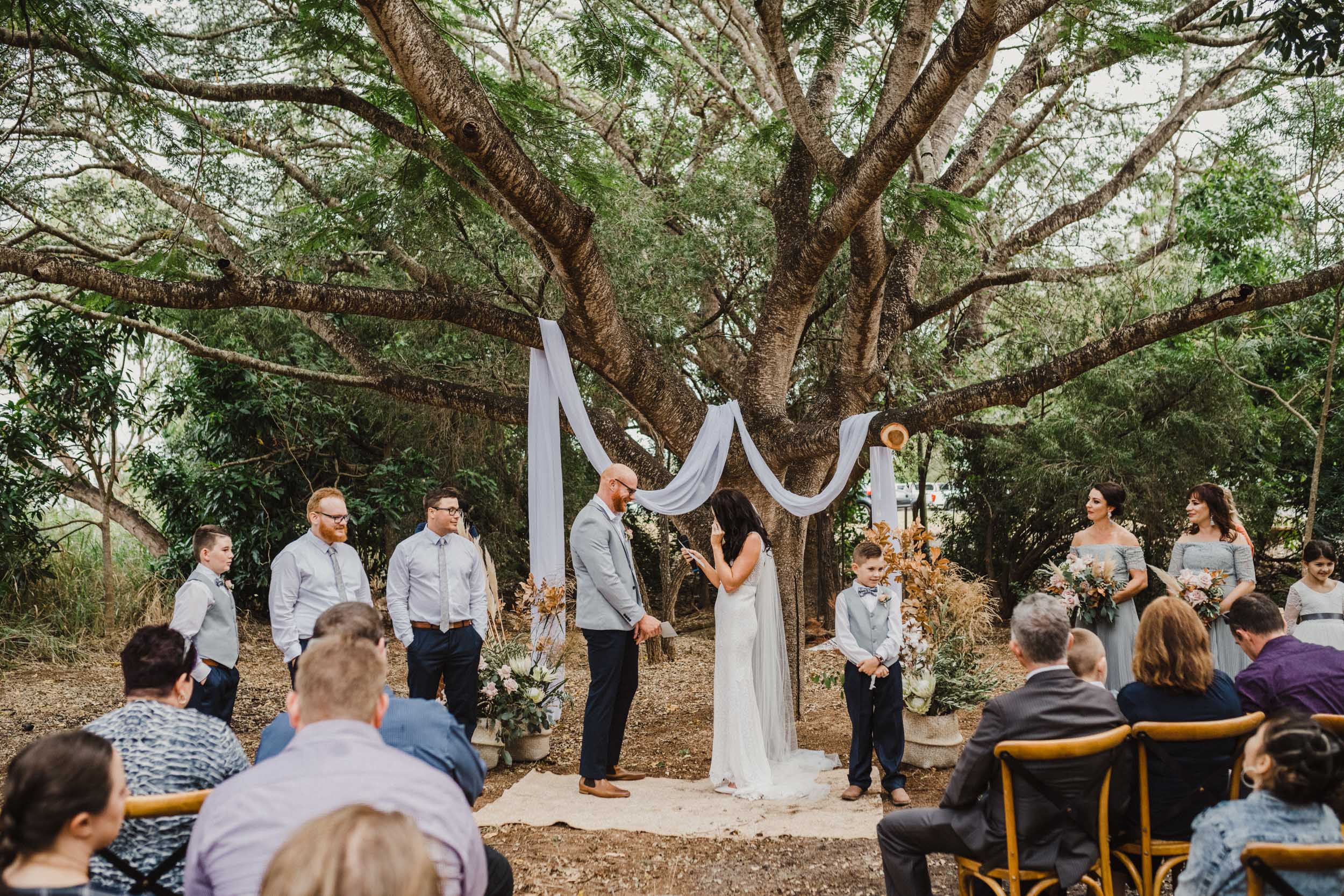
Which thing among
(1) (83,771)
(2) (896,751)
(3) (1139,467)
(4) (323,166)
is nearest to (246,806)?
(1) (83,771)

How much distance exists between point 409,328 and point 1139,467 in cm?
819

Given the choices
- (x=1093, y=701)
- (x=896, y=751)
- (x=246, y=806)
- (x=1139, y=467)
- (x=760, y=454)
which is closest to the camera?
(x=246, y=806)

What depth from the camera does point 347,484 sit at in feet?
42.6

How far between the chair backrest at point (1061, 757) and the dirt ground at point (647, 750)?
3.82ft

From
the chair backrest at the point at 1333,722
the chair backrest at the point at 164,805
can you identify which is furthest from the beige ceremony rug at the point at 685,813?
the chair backrest at the point at 164,805

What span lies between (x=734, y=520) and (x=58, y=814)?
13.9ft

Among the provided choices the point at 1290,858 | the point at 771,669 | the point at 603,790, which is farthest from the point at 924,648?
the point at 1290,858

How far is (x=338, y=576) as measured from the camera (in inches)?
219

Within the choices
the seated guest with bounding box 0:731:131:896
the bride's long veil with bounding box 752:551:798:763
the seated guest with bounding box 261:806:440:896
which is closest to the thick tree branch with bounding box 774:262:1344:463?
the bride's long veil with bounding box 752:551:798:763

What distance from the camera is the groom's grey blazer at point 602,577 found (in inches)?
226

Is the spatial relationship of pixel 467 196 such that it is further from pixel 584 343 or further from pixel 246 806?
pixel 246 806

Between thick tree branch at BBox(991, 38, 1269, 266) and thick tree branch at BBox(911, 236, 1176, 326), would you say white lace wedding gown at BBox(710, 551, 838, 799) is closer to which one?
thick tree branch at BBox(911, 236, 1176, 326)

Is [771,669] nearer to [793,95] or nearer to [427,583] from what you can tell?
[427,583]

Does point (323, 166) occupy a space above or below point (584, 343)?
above
